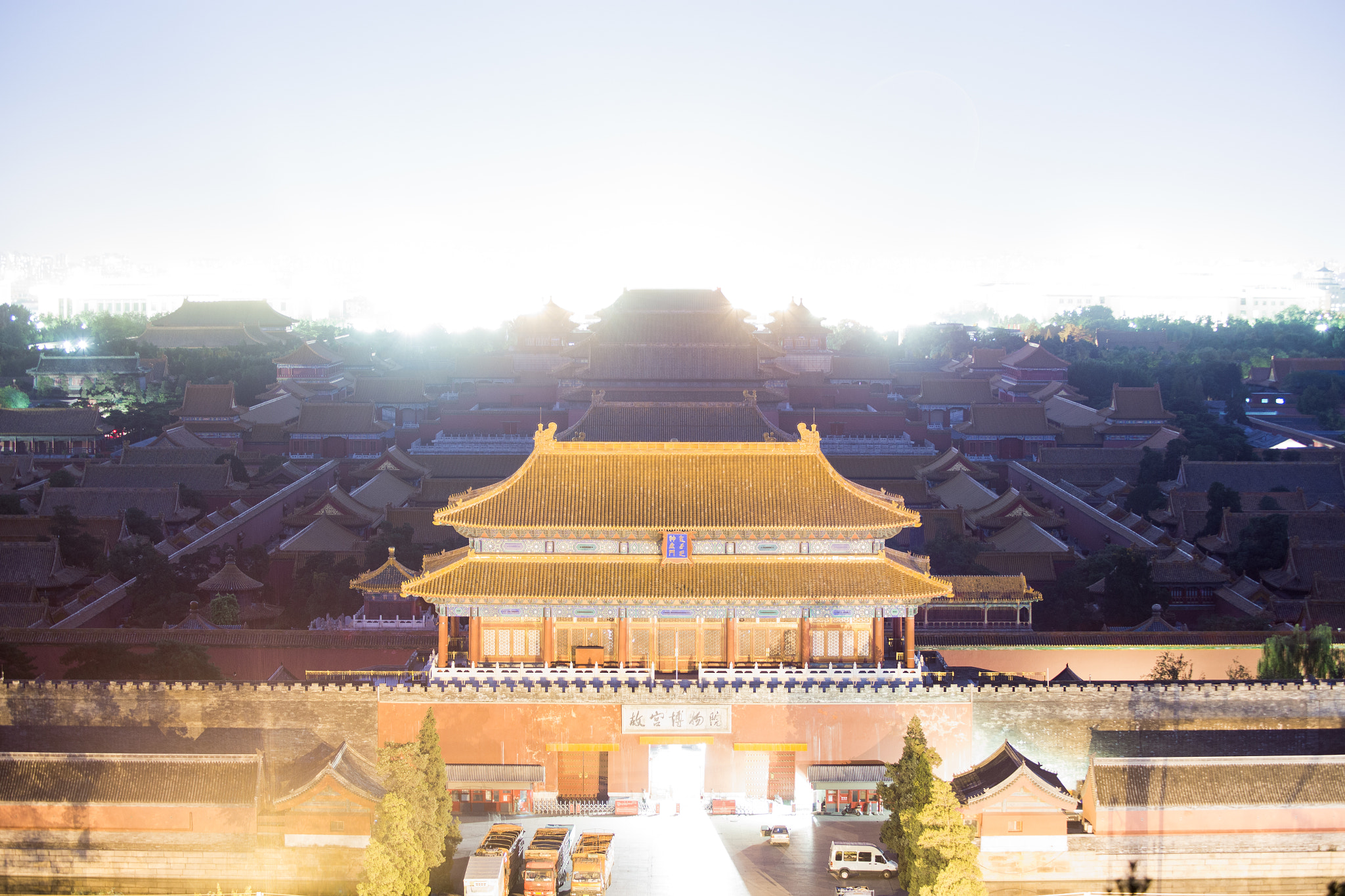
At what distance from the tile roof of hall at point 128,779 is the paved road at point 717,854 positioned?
4.95 meters

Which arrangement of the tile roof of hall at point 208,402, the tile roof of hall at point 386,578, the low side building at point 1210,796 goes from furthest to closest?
the tile roof of hall at point 208,402 < the tile roof of hall at point 386,578 < the low side building at point 1210,796

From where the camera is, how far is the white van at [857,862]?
1031 inches

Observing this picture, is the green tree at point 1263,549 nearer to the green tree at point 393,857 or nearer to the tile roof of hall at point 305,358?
the green tree at point 393,857

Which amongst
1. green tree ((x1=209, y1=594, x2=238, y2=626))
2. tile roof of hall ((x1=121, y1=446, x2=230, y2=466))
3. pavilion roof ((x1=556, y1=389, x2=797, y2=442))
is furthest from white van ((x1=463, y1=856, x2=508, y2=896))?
tile roof of hall ((x1=121, y1=446, x2=230, y2=466))

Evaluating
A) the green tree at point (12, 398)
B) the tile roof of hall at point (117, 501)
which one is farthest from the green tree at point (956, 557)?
the green tree at point (12, 398)

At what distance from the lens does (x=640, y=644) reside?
3044 cm

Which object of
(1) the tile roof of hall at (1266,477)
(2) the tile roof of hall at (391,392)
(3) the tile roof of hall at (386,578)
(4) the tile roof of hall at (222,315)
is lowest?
(3) the tile roof of hall at (386,578)

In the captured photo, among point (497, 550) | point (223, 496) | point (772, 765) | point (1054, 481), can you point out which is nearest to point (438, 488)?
point (223, 496)

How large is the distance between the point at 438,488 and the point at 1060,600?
24.4 meters

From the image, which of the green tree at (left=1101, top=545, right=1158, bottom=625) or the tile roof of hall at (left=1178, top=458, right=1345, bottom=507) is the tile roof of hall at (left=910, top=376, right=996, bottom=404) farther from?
the green tree at (left=1101, top=545, right=1158, bottom=625)

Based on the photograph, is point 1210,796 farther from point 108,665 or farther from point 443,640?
point 108,665

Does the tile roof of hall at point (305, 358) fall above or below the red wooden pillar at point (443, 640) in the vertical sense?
above

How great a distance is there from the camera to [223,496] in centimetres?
5603

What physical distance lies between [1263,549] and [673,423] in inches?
800
